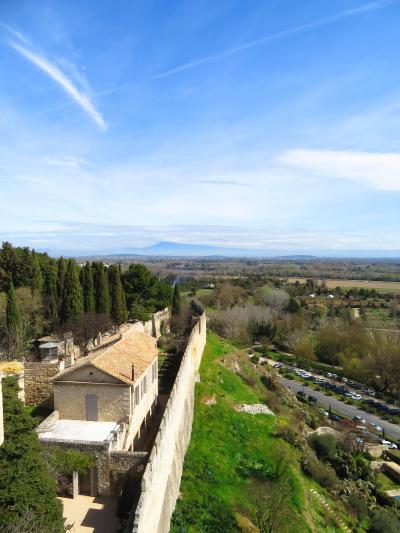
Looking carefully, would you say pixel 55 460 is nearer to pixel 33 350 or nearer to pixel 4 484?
pixel 4 484

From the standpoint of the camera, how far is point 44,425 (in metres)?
16.2

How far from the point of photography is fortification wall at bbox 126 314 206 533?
11307 millimetres

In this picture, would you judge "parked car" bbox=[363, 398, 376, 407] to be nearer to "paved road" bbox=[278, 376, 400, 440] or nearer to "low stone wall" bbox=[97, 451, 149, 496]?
"paved road" bbox=[278, 376, 400, 440]

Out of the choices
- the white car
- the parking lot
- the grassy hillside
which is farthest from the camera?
the parking lot

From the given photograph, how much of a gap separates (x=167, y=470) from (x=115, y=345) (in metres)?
6.92

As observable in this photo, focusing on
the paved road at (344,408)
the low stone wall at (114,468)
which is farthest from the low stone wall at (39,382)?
the paved road at (344,408)

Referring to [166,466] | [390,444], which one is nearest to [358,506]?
[390,444]

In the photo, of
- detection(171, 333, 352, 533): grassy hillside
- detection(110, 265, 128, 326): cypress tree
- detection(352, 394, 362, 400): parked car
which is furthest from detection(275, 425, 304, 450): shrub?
detection(352, 394, 362, 400): parked car

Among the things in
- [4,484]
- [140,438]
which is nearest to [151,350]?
[140,438]

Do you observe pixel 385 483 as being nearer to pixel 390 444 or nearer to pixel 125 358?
pixel 390 444

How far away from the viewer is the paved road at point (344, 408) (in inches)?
1661

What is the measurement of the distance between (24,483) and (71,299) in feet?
69.6

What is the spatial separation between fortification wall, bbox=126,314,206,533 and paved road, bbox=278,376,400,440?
A: 28.9m

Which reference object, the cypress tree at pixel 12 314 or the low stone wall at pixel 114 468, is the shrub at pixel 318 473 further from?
the cypress tree at pixel 12 314
